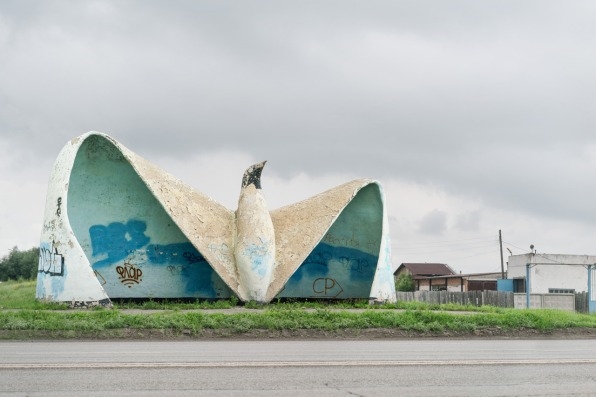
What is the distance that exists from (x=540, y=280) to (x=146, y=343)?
38.5 metres

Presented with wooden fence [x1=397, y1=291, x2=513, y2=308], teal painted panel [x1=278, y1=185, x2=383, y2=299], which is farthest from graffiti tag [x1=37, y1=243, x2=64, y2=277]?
wooden fence [x1=397, y1=291, x2=513, y2=308]

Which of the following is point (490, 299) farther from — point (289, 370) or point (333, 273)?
point (289, 370)

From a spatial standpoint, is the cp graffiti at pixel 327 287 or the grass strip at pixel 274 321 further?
the cp graffiti at pixel 327 287

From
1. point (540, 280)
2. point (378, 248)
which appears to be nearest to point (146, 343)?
point (378, 248)

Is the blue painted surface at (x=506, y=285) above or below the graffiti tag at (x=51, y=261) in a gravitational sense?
below

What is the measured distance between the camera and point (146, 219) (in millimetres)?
29453

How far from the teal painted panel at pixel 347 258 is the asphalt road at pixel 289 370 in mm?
17530

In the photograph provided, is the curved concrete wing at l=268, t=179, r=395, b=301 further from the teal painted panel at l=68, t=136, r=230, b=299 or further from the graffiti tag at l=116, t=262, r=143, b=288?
the graffiti tag at l=116, t=262, r=143, b=288

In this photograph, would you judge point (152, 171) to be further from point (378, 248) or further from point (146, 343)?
point (146, 343)

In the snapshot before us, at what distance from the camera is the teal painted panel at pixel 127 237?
94.9 feet

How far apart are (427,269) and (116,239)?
5049 centimetres

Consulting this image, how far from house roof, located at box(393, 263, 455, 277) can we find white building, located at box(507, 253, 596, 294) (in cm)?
2279

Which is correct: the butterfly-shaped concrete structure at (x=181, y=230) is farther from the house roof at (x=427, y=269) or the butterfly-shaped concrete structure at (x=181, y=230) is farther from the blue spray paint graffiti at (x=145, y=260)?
the house roof at (x=427, y=269)

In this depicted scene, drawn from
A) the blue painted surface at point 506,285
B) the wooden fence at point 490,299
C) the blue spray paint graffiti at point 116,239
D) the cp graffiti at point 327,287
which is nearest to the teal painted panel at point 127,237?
the blue spray paint graffiti at point 116,239
